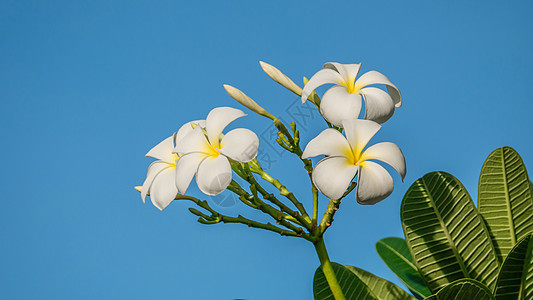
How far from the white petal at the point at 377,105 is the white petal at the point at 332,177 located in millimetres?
85

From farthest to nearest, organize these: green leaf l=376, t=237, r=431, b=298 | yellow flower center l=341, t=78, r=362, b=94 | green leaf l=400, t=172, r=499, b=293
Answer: green leaf l=376, t=237, r=431, b=298
green leaf l=400, t=172, r=499, b=293
yellow flower center l=341, t=78, r=362, b=94

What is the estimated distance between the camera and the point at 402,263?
3.44 feet

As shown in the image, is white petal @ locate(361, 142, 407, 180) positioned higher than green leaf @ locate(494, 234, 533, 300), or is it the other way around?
white petal @ locate(361, 142, 407, 180)

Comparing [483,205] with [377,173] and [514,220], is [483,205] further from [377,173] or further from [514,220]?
[377,173]

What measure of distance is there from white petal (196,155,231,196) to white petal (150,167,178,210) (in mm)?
60

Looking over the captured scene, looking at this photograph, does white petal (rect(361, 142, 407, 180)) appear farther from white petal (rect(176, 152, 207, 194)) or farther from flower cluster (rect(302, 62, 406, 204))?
white petal (rect(176, 152, 207, 194))

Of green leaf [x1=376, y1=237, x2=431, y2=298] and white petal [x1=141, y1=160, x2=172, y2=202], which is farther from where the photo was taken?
green leaf [x1=376, y1=237, x2=431, y2=298]

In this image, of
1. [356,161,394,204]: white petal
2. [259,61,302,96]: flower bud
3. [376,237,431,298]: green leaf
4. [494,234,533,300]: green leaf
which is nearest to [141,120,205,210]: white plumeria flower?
[259,61,302,96]: flower bud

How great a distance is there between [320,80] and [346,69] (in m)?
0.08

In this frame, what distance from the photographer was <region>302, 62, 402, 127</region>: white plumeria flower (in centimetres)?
54

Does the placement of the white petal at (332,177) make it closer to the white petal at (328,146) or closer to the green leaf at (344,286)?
the white petal at (328,146)

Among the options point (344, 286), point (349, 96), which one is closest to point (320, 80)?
point (349, 96)

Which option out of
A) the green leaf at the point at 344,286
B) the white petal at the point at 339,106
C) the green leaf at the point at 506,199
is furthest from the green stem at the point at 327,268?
the green leaf at the point at 506,199

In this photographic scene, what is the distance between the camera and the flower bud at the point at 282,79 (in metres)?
0.66
